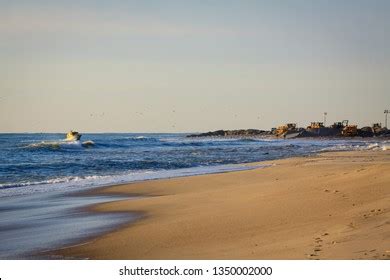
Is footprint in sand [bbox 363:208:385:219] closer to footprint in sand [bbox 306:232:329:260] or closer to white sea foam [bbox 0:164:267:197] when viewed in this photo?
footprint in sand [bbox 306:232:329:260]

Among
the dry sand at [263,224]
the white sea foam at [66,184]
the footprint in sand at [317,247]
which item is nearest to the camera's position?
the footprint in sand at [317,247]

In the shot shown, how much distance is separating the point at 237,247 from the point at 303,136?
66.4 metres

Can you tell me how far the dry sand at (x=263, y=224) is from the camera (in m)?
4.95

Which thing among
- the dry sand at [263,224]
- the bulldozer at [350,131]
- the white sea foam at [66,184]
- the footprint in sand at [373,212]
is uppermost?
the bulldozer at [350,131]

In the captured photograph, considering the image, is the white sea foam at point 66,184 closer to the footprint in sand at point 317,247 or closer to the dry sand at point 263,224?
the dry sand at point 263,224

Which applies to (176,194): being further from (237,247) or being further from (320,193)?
(237,247)

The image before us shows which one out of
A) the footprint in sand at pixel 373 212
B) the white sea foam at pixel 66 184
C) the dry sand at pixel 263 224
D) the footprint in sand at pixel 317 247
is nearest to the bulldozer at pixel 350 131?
the white sea foam at pixel 66 184

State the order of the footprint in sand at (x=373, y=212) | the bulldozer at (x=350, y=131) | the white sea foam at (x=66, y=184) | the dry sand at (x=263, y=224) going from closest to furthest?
the dry sand at (x=263, y=224), the footprint in sand at (x=373, y=212), the white sea foam at (x=66, y=184), the bulldozer at (x=350, y=131)

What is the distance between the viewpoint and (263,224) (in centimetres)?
648

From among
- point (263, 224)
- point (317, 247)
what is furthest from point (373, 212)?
point (317, 247)

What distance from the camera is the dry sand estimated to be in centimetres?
495

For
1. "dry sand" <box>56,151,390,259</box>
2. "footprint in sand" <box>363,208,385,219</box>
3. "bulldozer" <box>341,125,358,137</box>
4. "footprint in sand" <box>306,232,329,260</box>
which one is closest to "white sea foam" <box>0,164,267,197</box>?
"dry sand" <box>56,151,390,259</box>

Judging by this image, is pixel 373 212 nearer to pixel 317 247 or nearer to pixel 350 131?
pixel 317 247
